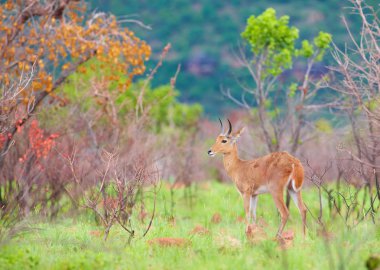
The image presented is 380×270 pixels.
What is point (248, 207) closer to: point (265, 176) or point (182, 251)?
point (265, 176)

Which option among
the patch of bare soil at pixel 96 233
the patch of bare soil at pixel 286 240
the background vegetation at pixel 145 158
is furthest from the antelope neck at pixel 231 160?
the patch of bare soil at pixel 96 233

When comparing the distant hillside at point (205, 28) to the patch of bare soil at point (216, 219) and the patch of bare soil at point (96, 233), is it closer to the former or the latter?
the patch of bare soil at point (216, 219)

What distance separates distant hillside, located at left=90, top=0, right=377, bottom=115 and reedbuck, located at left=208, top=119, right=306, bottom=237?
3717cm

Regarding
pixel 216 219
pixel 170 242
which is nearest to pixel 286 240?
pixel 170 242

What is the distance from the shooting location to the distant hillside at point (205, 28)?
53.9m

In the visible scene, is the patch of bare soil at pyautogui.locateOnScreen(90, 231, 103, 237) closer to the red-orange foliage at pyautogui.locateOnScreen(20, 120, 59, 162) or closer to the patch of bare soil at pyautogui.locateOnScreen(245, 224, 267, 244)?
the patch of bare soil at pyautogui.locateOnScreen(245, 224, 267, 244)

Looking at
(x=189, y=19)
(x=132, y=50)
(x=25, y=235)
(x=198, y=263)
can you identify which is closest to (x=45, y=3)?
(x=132, y=50)

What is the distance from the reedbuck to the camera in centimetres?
1161

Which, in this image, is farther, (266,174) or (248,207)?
(248,207)

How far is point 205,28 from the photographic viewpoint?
6131 cm

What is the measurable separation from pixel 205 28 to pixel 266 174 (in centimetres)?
5004

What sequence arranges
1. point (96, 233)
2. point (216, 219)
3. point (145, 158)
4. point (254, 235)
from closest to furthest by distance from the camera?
point (254, 235) → point (96, 233) → point (145, 158) → point (216, 219)

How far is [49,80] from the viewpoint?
1278 centimetres

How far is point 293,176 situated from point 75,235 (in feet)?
11.3
